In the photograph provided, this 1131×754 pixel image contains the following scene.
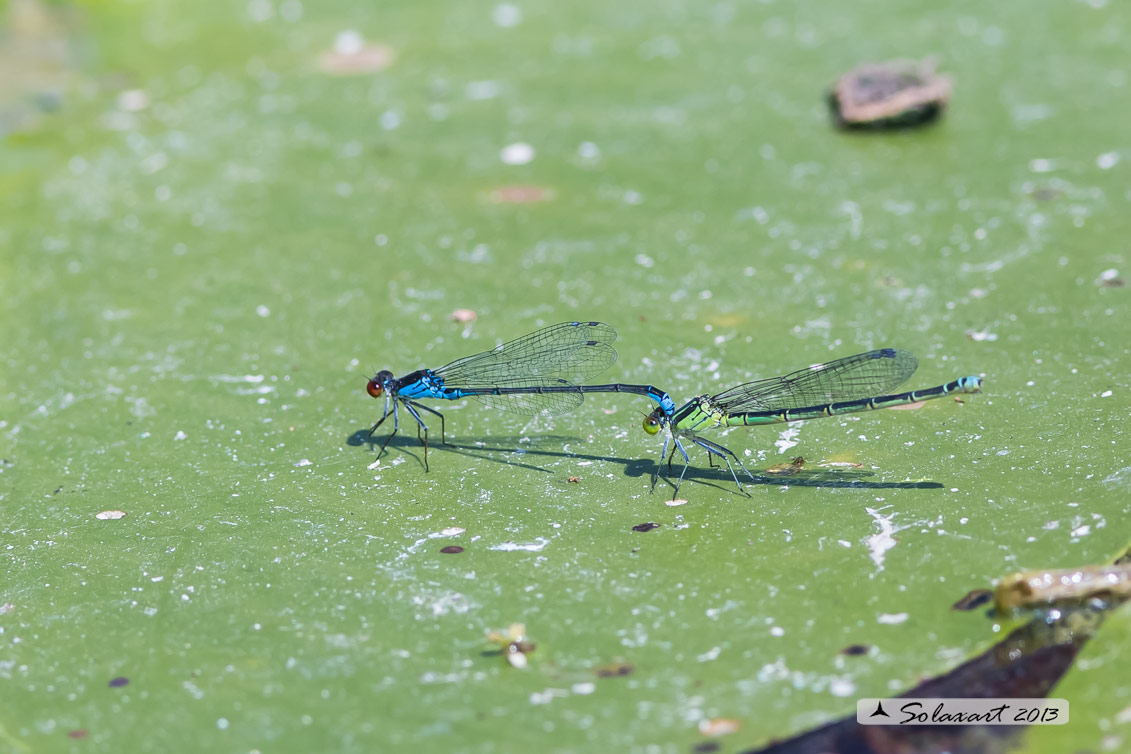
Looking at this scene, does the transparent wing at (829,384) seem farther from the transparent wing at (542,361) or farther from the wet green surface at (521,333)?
the transparent wing at (542,361)

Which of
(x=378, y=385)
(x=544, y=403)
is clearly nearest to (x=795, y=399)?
(x=544, y=403)

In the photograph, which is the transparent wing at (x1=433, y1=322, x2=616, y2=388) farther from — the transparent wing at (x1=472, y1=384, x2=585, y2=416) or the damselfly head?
the damselfly head

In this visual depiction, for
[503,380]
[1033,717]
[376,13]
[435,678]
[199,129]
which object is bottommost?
[1033,717]

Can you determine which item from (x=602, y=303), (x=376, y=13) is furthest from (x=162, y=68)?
(x=602, y=303)

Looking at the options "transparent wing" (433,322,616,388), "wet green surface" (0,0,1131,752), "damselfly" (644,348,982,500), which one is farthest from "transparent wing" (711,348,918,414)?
"transparent wing" (433,322,616,388)

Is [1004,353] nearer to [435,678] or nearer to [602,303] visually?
[602,303]

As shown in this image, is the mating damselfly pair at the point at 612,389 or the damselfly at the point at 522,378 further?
the damselfly at the point at 522,378

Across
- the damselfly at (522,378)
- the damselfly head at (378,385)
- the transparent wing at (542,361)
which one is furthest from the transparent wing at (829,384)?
the damselfly head at (378,385)
